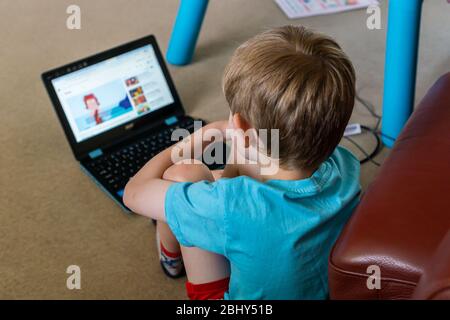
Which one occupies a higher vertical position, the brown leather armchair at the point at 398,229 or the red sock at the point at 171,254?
the brown leather armchair at the point at 398,229

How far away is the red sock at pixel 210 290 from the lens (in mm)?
1184

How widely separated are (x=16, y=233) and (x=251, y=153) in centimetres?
68

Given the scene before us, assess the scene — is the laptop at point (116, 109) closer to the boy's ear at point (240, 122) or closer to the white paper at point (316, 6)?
the boy's ear at point (240, 122)

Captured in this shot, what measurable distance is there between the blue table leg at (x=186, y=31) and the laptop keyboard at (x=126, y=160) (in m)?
0.39

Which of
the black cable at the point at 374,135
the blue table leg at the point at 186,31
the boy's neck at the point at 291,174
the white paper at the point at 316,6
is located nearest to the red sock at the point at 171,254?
the boy's neck at the point at 291,174

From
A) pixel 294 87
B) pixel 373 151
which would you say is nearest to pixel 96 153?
pixel 373 151

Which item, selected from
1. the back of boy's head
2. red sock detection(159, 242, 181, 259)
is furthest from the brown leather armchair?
red sock detection(159, 242, 181, 259)

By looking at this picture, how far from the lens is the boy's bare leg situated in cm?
112

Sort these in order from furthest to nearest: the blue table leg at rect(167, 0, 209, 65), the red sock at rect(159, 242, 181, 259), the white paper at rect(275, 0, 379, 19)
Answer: the white paper at rect(275, 0, 379, 19) < the blue table leg at rect(167, 0, 209, 65) < the red sock at rect(159, 242, 181, 259)

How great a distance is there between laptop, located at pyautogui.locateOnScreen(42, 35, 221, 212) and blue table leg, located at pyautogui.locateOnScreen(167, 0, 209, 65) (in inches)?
11.9

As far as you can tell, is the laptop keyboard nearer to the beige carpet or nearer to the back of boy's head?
the beige carpet

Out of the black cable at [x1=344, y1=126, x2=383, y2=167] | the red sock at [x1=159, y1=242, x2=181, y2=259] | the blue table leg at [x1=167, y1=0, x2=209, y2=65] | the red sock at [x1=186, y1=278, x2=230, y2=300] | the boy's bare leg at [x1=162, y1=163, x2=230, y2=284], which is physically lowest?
the black cable at [x1=344, y1=126, x2=383, y2=167]
